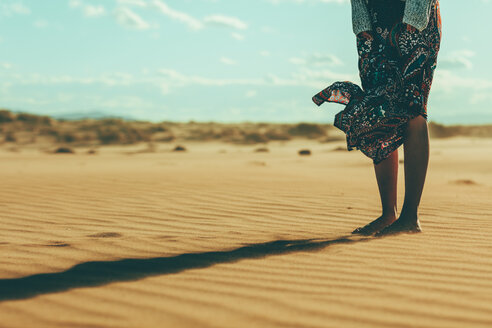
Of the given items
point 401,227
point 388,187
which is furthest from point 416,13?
point 401,227

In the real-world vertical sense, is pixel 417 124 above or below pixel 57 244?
above

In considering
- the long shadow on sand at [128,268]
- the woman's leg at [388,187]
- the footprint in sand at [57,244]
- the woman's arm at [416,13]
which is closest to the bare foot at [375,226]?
the woman's leg at [388,187]

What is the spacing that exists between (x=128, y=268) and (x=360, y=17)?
94.1 inches

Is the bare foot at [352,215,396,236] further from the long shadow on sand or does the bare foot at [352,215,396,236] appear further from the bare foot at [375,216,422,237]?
the long shadow on sand

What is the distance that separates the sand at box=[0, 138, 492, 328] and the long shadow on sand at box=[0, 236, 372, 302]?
10mm

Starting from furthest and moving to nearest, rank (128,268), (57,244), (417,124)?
(417,124) < (57,244) < (128,268)

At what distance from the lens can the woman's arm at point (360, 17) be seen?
3.87 meters

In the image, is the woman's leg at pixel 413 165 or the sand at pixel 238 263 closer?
the sand at pixel 238 263

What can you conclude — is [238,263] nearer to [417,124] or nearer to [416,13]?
[417,124]

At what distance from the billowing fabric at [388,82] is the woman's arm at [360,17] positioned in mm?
37

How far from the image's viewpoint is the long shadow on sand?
255 centimetres

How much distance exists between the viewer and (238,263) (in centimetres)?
299

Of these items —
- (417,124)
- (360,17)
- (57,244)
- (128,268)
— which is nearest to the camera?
(128,268)

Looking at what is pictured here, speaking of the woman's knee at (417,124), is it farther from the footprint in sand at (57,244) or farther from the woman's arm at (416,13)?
the footprint in sand at (57,244)
